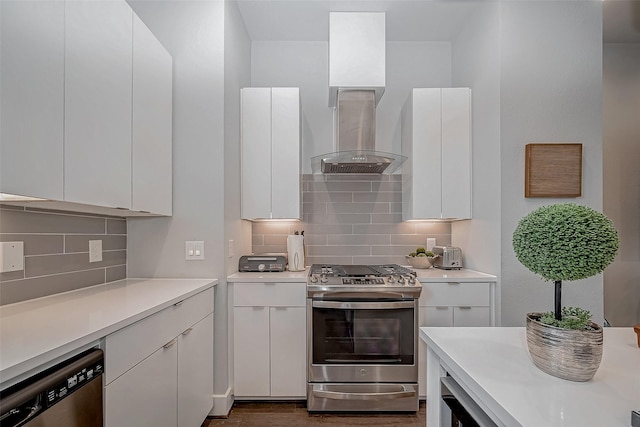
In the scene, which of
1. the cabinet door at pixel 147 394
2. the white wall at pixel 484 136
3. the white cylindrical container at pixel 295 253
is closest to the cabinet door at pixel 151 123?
the cabinet door at pixel 147 394

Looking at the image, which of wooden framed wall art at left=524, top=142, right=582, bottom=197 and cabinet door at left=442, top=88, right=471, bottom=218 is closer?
wooden framed wall art at left=524, top=142, right=582, bottom=197

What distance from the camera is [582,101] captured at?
2615 mm

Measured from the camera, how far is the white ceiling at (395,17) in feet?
9.40

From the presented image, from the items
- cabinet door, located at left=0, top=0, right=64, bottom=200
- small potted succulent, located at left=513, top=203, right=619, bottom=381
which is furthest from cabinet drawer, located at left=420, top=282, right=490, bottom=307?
cabinet door, located at left=0, top=0, right=64, bottom=200

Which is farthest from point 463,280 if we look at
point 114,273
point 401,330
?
point 114,273

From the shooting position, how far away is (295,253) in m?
3.00

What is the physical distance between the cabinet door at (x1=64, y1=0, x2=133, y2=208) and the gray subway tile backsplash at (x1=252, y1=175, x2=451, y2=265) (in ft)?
5.42

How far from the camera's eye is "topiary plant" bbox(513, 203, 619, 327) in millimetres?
835

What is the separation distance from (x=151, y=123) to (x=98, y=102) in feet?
1.80

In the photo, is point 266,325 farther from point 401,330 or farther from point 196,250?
point 401,330

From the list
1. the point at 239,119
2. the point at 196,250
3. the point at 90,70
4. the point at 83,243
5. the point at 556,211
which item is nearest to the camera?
the point at 556,211

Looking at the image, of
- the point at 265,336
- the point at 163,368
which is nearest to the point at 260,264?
the point at 265,336

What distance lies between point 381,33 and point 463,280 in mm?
1986

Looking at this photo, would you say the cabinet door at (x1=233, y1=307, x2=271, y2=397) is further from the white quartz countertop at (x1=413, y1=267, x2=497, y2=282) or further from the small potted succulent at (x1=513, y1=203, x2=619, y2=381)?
the small potted succulent at (x1=513, y1=203, x2=619, y2=381)
